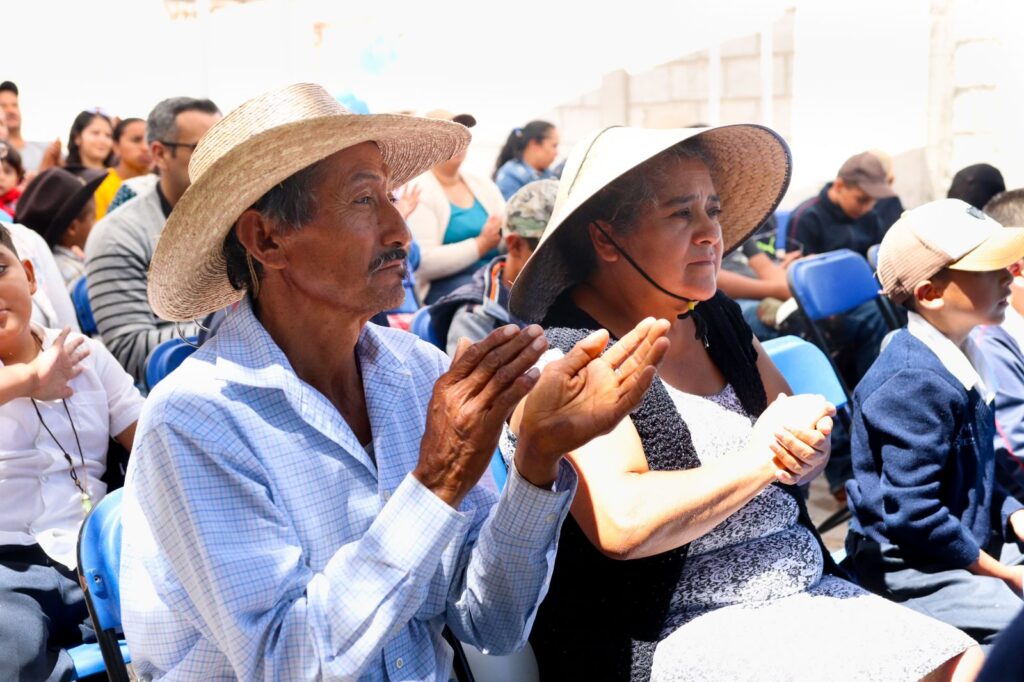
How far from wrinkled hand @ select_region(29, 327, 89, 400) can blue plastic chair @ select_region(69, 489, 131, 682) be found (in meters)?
0.59

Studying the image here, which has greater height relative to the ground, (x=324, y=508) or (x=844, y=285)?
(x=324, y=508)

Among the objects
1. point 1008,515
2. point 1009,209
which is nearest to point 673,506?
point 1008,515

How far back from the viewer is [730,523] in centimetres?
204

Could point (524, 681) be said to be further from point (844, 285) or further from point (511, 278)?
point (844, 285)

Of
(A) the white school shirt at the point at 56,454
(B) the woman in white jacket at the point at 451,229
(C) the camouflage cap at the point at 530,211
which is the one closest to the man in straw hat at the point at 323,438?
(A) the white school shirt at the point at 56,454

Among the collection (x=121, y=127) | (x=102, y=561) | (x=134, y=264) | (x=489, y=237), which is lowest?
(x=489, y=237)

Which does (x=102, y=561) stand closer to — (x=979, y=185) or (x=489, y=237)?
(x=489, y=237)

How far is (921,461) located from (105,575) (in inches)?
69.8

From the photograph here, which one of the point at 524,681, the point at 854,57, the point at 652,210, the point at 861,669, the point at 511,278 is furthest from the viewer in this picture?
the point at 854,57

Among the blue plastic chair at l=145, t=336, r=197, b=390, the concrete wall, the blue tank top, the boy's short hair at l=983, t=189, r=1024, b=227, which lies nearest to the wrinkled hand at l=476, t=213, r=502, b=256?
the blue tank top

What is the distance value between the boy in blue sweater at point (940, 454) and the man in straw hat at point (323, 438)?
3.67 ft

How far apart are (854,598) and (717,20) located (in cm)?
965

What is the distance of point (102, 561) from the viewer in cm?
195

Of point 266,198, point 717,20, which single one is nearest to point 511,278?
point 266,198
